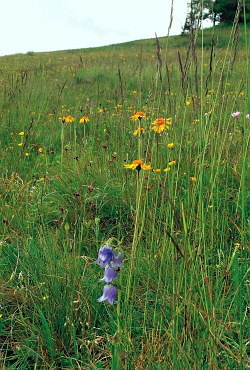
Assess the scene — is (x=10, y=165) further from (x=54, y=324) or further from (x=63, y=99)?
(x=63, y=99)

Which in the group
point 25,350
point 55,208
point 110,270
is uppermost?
point 110,270

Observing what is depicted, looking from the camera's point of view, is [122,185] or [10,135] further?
[10,135]

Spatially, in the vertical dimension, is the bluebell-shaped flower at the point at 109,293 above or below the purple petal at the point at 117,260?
below

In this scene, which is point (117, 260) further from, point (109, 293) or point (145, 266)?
point (145, 266)

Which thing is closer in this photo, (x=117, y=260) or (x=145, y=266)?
(x=117, y=260)

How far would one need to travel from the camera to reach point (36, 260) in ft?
5.28

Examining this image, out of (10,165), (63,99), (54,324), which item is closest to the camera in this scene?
(54,324)

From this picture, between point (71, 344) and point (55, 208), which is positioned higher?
point (55, 208)

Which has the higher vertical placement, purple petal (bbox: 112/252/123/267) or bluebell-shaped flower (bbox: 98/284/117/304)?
purple petal (bbox: 112/252/123/267)

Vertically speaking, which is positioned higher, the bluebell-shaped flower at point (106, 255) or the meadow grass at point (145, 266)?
the bluebell-shaped flower at point (106, 255)

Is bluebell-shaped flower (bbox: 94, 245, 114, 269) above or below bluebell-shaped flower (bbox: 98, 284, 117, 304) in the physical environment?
above

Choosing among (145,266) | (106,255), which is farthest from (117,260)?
(145,266)

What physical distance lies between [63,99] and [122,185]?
3.50m

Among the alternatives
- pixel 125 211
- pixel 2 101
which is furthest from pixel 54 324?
pixel 2 101
